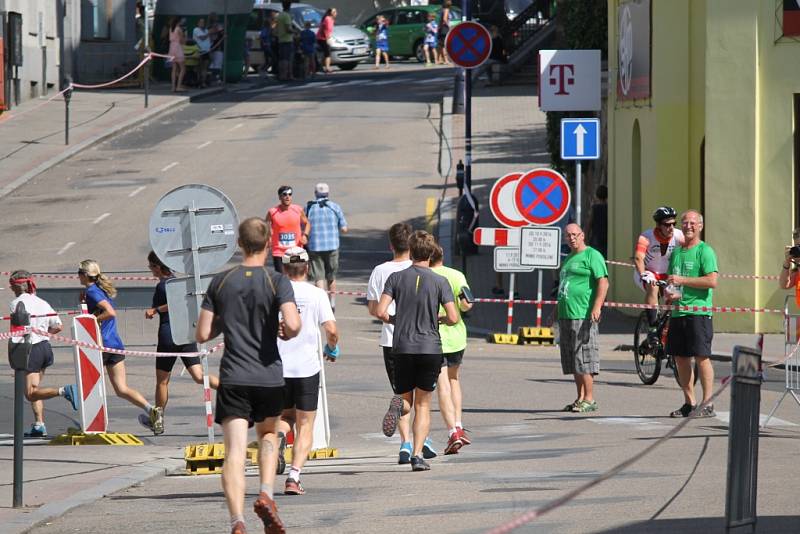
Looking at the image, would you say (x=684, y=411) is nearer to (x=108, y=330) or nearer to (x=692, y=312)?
(x=692, y=312)

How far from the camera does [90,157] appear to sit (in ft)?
117

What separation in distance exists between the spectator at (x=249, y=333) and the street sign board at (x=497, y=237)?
11848mm

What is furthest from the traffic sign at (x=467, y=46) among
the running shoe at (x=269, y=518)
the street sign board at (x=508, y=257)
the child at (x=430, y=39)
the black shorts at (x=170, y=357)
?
the child at (x=430, y=39)

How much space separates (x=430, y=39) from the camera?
54812 mm

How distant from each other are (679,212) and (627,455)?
1134cm

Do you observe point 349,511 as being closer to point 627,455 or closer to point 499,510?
point 499,510

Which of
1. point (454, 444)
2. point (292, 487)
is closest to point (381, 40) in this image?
point (454, 444)

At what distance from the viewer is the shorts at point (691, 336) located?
1394 centimetres

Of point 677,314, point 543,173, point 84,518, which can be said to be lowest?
point 84,518

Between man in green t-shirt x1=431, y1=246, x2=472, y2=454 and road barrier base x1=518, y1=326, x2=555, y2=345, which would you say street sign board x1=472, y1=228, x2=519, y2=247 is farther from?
man in green t-shirt x1=431, y1=246, x2=472, y2=454

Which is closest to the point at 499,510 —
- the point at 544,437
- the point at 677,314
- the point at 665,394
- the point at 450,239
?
the point at 544,437

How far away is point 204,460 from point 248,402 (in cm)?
292

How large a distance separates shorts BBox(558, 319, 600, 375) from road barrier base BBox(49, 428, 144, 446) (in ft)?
12.5

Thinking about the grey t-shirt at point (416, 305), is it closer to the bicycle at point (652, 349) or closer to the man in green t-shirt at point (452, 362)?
the man in green t-shirt at point (452, 362)
